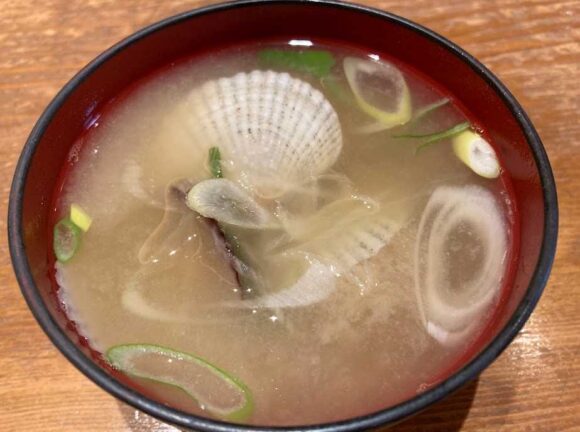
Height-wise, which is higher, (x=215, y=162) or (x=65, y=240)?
(x=215, y=162)

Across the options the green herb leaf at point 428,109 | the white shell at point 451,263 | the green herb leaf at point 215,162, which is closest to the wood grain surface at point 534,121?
the white shell at point 451,263

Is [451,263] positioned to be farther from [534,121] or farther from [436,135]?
[534,121]

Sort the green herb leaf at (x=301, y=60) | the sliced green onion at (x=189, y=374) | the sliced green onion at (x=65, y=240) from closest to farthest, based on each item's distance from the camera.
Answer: the sliced green onion at (x=189, y=374)
the sliced green onion at (x=65, y=240)
the green herb leaf at (x=301, y=60)

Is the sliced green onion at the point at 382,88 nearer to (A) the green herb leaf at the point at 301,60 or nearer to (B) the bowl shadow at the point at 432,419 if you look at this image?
(A) the green herb leaf at the point at 301,60

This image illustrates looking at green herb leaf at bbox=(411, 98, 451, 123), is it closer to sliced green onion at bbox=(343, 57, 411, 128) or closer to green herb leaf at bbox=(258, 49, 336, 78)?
sliced green onion at bbox=(343, 57, 411, 128)

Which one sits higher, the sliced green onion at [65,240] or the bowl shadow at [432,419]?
the sliced green onion at [65,240]

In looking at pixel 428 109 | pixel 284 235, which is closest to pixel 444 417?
pixel 284 235

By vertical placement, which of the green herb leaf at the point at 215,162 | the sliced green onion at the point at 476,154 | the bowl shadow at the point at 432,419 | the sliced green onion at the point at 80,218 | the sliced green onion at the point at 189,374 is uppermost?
the sliced green onion at the point at 476,154
